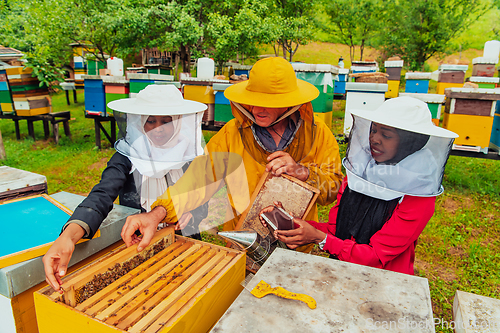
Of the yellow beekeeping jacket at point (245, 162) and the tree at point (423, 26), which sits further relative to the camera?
the tree at point (423, 26)

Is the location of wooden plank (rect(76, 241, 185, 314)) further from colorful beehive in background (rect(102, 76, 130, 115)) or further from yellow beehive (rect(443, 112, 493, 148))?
colorful beehive in background (rect(102, 76, 130, 115))

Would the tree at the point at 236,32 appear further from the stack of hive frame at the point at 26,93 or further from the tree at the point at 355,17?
the tree at the point at 355,17

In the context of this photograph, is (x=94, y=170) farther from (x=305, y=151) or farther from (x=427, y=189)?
(x=427, y=189)

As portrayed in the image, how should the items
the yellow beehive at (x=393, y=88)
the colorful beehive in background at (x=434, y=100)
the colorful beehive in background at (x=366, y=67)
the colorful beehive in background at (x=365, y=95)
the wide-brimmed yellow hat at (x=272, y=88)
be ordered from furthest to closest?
the colorful beehive in background at (x=366, y=67) → the yellow beehive at (x=393, y=88) → the colorful beehive in background at (x=365, y=95) → the colorful beehive in background at (x=434, y=100) → the wide-brimmed yellow hat at (x=272, y=88)

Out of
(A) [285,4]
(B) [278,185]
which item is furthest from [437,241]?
(A) [285,4]

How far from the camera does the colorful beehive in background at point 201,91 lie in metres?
5.02

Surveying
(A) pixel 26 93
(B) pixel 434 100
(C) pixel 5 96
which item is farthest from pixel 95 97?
(B) pixel 434 100

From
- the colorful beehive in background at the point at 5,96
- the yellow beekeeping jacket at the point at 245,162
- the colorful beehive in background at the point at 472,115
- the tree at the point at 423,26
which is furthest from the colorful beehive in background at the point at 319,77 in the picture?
the tree at the point at 423,26

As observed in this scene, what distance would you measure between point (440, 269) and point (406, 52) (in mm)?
15373

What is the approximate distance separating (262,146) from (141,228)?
0.80 meters

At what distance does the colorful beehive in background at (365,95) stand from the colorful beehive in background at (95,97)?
4.92m

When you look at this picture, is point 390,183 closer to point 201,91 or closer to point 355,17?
point 201,91

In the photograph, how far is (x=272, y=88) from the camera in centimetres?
164

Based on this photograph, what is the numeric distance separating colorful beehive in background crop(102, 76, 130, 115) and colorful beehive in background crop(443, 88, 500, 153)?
555 centimetres
